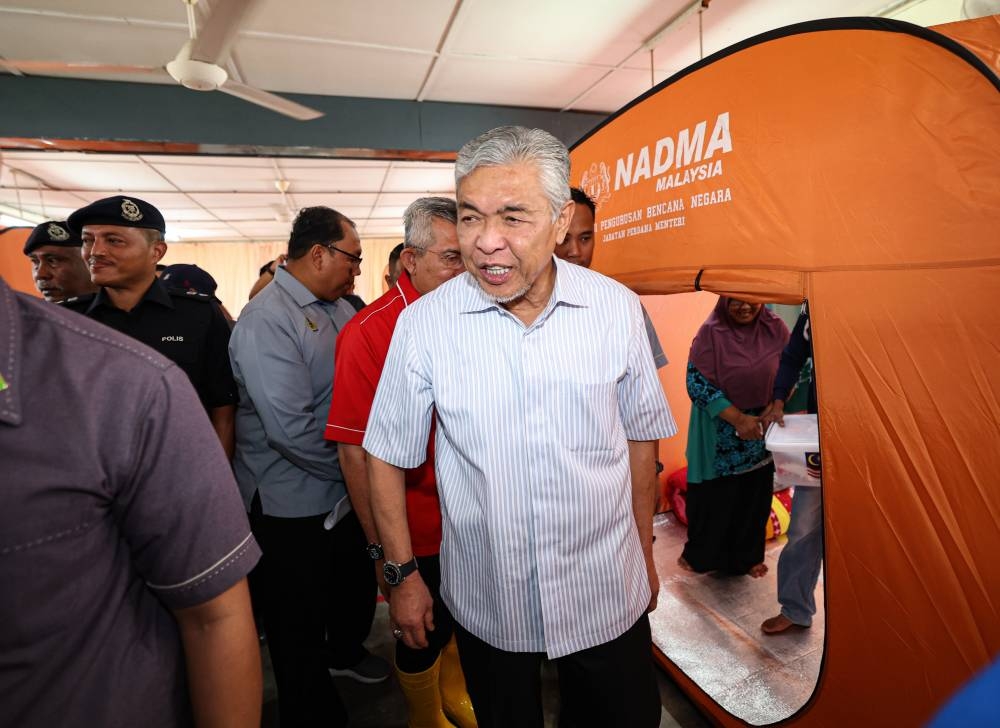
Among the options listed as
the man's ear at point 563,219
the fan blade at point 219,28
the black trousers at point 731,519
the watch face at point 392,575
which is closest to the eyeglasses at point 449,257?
the man's ear at point 563,219

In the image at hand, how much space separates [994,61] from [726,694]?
2231 mm

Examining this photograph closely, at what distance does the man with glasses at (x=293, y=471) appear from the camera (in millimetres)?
1781

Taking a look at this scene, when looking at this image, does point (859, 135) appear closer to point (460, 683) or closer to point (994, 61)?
point (994, 61)

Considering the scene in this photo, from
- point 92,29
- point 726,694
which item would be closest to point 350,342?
point 726,694

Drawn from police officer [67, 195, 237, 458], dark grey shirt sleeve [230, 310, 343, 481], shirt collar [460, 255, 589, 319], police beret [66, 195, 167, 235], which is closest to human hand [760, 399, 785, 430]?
shirt collar [460, 255, 589, 319]

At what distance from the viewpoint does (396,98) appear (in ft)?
13.7

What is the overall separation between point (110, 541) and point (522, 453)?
28.8 inches

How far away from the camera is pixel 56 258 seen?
8.82 ft

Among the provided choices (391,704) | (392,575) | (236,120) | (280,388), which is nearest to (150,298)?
(280,388)

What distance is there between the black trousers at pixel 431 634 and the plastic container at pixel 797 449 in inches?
53.1

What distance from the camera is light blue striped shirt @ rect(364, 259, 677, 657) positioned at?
1142mm

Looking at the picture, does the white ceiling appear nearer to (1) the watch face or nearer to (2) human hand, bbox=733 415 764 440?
(2) human hand, bbox=733 415 764 440

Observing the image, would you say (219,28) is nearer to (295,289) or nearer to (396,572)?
(295,289)

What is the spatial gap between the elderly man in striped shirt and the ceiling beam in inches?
135
